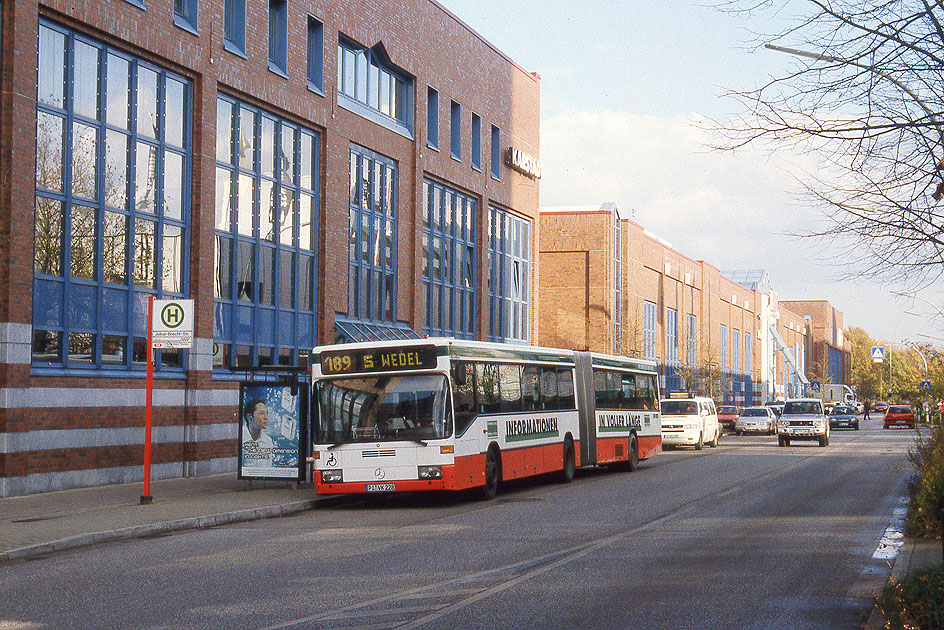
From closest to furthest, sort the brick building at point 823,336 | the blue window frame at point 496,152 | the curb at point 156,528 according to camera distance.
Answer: the curb at point 156,528 → the blue window frame at point 496,152 → the brick building at point 823,336

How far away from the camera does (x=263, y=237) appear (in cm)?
2888

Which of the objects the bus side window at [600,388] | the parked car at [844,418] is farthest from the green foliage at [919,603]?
the parked car at [844,418]

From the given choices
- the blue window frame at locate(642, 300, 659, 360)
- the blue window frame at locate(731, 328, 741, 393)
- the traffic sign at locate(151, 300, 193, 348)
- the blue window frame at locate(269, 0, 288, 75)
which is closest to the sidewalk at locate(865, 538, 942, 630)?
the traffic sign at locate(151, 300, 193, 348)

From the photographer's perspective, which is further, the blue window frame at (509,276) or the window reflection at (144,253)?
the blue window frame at (509,276)

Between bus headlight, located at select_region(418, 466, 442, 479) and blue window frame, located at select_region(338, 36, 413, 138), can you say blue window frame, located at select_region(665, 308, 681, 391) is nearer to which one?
blue window frame, located at select_region(338, 36, 413, 138)

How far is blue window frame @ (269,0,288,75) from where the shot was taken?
29547 mm

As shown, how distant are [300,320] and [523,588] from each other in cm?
2060

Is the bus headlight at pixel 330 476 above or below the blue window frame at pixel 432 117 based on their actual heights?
below

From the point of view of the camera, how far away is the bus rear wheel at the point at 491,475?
21.0m

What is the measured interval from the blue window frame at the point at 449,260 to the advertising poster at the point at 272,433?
1687 centimetres

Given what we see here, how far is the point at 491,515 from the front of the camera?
58.7 ft

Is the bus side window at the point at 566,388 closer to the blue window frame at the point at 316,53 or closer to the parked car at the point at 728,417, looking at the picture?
the blue window frame at the point at 316,53

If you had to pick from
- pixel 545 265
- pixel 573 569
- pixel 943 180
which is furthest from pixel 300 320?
pixel 545 265

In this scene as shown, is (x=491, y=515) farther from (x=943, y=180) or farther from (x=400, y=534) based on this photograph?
(x=943, y=180)
